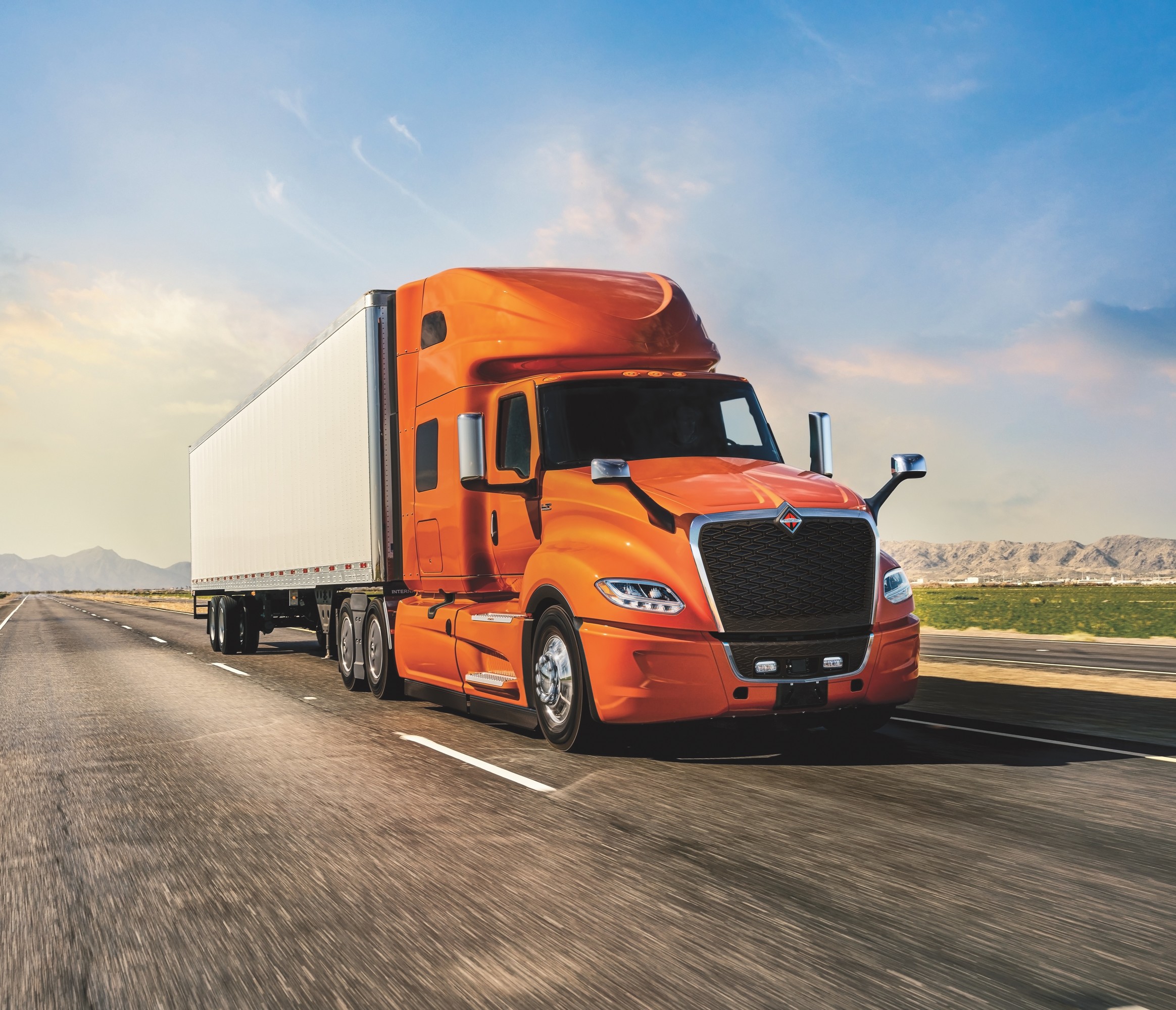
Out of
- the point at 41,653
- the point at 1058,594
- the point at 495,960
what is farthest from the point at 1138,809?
the point at 1058,594

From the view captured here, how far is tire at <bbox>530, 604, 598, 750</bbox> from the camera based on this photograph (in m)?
7.75

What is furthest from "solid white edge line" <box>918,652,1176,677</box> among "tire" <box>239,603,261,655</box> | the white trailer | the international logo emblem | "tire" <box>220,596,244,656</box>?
"tire" <box>220,596,244,656</box>

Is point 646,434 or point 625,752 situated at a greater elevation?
point 646,434

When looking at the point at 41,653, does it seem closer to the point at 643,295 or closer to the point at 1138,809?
the point at 643,295

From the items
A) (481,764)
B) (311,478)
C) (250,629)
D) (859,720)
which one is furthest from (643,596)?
(250,629)

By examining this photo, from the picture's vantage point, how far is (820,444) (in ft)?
31.7

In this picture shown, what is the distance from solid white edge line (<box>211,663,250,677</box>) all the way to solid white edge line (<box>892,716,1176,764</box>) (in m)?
9.86

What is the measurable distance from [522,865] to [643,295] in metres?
6.57

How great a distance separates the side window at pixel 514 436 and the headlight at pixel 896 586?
2914mm

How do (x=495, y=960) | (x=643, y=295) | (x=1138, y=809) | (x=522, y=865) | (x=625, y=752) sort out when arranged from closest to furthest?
(x=495, y=960) → (x=522, y=865) → (x=1138, y=809) → (x=625, y=752) → (x=643, y=295)

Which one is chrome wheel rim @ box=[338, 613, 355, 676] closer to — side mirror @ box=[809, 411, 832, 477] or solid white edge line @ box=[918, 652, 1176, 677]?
side mirror @ box=[809, 411, 832, 477]

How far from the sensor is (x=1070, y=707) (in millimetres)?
10844

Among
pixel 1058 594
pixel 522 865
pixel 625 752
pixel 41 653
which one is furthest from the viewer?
pixel 1058 594

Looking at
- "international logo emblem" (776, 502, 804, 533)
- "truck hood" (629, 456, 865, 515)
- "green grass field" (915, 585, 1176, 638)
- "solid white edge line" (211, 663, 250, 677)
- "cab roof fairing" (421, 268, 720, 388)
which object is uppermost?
"cab roof fairing" (421, 268, 720, 388)
